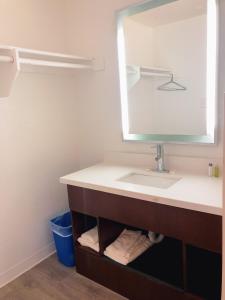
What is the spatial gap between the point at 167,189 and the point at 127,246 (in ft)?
2.03

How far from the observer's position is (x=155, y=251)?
2016 mm

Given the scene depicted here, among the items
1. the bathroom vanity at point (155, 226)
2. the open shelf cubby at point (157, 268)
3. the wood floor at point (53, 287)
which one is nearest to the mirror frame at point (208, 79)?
the bathroom vanity at point (155, 226)

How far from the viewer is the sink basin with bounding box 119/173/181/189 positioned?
6.16 ft

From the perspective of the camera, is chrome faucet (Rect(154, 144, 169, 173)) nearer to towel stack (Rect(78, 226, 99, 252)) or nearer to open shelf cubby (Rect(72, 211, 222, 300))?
open shelf cubby (Rect(72, 211, 222, 300))

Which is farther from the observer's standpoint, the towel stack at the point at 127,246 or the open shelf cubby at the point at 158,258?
the towel stack at the point at 127,246

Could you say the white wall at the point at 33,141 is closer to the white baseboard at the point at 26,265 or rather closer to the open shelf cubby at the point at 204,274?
the white baseboard at the point at 26,265

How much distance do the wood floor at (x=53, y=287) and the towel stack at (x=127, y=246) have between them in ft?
0.98

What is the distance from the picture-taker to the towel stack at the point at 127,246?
186 centimetres

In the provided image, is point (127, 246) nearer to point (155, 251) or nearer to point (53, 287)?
point (155, 251)

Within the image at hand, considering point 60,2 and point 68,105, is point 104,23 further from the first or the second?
point 68,105

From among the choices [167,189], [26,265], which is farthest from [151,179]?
[26,265]

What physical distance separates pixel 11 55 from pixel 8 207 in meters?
1.16

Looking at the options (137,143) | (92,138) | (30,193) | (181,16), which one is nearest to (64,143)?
(92,138)

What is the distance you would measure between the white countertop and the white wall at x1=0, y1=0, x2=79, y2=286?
1.49 ft
